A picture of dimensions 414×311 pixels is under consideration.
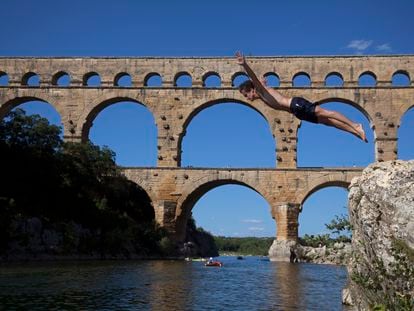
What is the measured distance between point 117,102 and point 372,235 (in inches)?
1213

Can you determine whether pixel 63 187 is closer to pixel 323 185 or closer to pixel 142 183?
pixel 142 183

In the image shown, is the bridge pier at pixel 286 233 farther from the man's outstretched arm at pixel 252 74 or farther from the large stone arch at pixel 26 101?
the man's outstretched arm at pixel 252 74

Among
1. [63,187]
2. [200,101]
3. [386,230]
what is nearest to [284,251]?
[200,101]

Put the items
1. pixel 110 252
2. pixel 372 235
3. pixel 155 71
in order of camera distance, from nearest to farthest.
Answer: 1. pixel 372 235
2. pixel 110 252
3. pixel 155 71

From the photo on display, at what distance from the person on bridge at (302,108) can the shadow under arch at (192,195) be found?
2730cm

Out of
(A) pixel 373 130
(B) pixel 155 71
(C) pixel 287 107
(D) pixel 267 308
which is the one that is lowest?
(D) pixel 267 308

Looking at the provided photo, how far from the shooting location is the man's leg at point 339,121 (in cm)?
414

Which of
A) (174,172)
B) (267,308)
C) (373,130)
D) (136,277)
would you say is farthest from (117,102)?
(267,308)

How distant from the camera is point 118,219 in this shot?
1278 inches

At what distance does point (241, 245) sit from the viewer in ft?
329

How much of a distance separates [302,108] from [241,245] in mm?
97690

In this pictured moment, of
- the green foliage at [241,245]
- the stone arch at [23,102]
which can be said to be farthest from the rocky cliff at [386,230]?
the green foliage at [241,245]

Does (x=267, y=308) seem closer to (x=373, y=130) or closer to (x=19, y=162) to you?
(x=19, y=162)

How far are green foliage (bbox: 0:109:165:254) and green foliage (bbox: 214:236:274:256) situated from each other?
5682 centimetres
